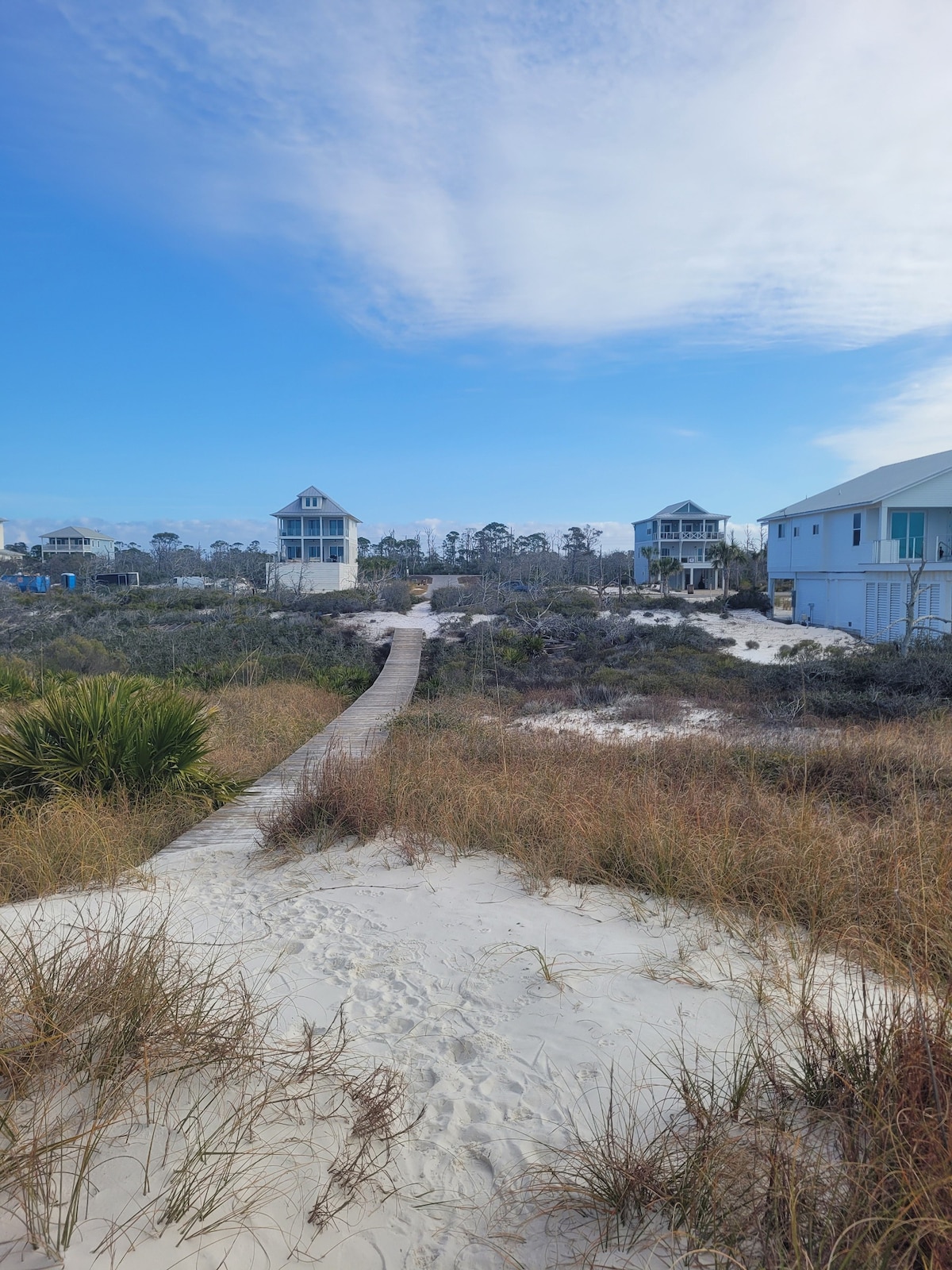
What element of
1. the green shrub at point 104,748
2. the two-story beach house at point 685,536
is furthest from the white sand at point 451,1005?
the two-story beach house at point 685,536

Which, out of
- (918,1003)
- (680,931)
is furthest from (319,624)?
(918,1003)

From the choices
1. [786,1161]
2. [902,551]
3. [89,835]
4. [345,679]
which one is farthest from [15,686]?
[902,551]

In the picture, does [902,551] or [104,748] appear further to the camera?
[902,551]

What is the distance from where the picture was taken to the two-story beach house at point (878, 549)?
2541cm

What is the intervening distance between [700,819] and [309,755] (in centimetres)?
508

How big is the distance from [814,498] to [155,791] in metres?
32.3

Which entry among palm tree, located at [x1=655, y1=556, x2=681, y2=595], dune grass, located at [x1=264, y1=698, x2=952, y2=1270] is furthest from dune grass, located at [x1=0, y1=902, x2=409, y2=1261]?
palm tree, located at [x1=655, y1=556, x2=681, y2=595]

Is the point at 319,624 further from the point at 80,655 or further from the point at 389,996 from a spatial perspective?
the point at 389,996

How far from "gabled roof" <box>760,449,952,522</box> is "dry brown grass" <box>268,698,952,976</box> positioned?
2118 centimetres

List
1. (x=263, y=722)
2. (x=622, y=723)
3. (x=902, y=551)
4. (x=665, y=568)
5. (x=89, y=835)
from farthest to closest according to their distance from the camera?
(x=665, y=568), (x=902, y=551), (x=622, y=723), (x=263, y=722), (x=89, y=835)

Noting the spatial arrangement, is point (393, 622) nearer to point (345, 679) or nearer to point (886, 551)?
point (345, 679)

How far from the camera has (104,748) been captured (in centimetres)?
721

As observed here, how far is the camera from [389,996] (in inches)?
142

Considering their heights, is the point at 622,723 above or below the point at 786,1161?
below
